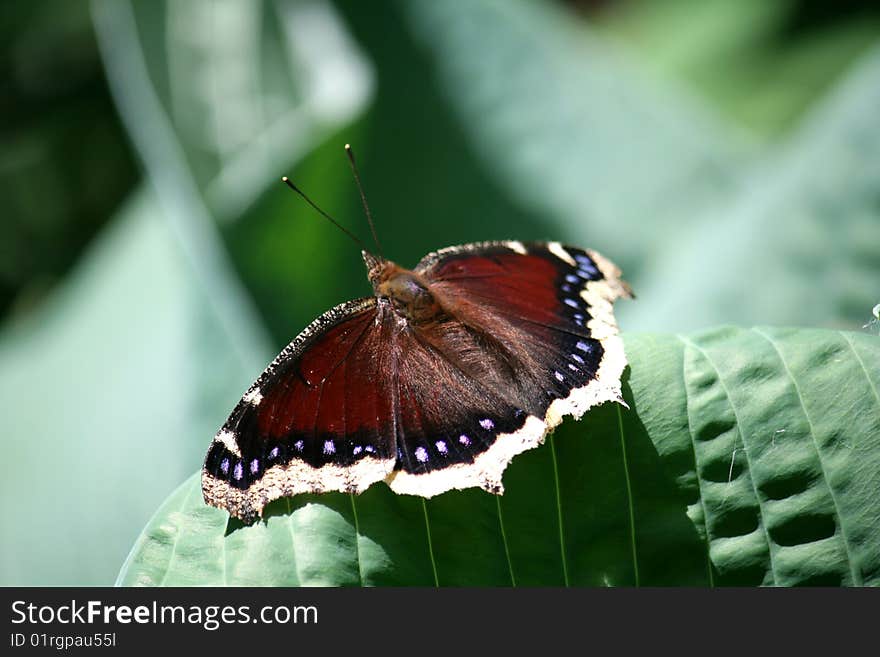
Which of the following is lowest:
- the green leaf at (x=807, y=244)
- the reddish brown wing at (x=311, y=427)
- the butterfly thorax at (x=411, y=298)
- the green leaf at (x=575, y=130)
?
the reddish brown wing at (x=311, y=427)


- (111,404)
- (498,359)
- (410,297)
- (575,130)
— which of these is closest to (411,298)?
(410,297)

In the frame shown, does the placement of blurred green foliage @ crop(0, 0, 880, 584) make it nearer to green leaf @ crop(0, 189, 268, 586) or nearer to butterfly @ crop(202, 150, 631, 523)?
green leaf @ crop(0, 189, 268, 586)

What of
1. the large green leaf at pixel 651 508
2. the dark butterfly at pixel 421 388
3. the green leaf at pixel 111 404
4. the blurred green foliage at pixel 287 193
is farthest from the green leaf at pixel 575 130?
the large green leaf at pixel 651 508

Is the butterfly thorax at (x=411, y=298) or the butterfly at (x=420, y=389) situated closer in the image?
the butterfly at (x=420, y=389)

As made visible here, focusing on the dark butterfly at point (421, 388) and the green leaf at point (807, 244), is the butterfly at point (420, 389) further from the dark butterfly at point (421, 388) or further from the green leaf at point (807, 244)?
the green leaf at point (807, 244)

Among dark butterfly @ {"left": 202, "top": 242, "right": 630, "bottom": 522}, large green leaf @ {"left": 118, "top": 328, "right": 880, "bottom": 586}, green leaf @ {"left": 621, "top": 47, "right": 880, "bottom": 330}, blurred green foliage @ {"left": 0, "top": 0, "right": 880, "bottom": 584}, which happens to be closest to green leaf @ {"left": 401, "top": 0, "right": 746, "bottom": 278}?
blurred green foliage @ {"left": 0, "top": 0, "right": 880, "bottom": 584}

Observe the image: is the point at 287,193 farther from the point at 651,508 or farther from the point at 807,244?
the point at 651,508
